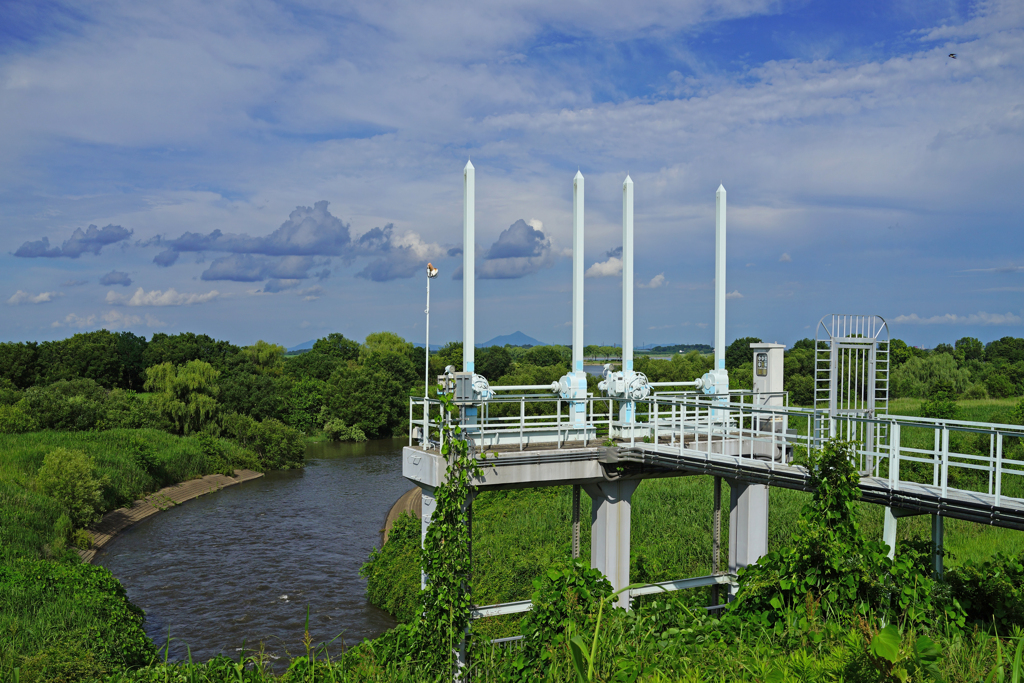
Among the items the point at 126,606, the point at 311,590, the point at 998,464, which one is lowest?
the point at 311,590

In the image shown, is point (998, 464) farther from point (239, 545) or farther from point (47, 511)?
point (47, 511)

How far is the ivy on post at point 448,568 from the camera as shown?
1107cm

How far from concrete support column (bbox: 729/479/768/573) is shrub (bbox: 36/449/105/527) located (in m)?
32.8

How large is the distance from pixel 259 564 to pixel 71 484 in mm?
11229

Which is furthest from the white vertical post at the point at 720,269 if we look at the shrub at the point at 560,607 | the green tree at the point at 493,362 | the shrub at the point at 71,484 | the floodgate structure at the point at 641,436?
the green tree at the point at 493,362

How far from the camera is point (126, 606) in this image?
21.4m

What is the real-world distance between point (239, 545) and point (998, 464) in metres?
34.0

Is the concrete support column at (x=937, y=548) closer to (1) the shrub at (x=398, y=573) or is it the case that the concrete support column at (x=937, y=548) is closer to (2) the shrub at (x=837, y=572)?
(2) the shrub at (x=837, y=572)

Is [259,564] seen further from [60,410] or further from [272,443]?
[272,443]

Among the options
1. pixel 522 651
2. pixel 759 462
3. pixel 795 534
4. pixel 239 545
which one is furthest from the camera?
pixel 239 545

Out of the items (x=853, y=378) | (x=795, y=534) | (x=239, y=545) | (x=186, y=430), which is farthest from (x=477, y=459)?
(x=186, y=430)

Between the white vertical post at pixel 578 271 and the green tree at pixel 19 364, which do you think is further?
the green tree at pixel 19 364

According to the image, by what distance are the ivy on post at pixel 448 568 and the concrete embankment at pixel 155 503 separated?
1101 inches

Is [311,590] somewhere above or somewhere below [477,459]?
below
